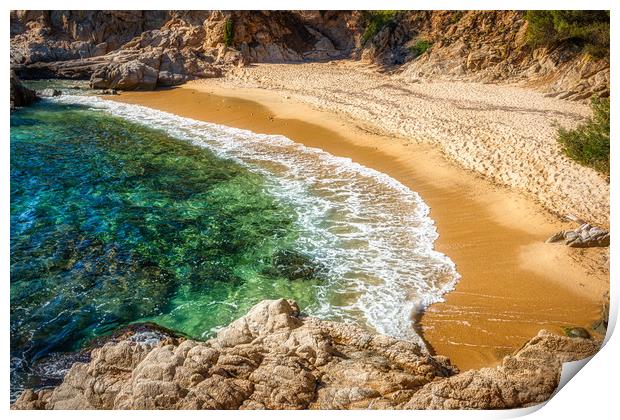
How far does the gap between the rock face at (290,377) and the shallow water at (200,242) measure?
→ 1.20 meters

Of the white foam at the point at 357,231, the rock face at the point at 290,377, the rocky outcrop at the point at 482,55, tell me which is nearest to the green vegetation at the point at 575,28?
the rocky outcrop at the point at 482,55

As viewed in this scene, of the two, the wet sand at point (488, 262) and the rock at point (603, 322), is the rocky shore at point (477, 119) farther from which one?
the rock at point (603, 322)

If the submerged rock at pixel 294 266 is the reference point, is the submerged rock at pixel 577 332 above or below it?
above

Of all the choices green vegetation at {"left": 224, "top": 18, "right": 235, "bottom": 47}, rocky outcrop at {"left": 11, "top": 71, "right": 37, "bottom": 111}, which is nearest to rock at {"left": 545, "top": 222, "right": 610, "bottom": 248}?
rocky outcrop at {"left": 11, "top": 71, "right": 37, "bottom": 111}

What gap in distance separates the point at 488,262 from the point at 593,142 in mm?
4147

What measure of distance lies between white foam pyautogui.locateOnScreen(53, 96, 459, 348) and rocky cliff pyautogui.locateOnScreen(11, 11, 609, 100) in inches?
393

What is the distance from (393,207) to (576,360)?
18.4 feet

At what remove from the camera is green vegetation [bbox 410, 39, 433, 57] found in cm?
2603

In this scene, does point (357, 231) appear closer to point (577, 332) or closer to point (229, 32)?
point (577, 332)

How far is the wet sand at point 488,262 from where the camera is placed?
6.23m

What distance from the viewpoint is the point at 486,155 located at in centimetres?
1230
